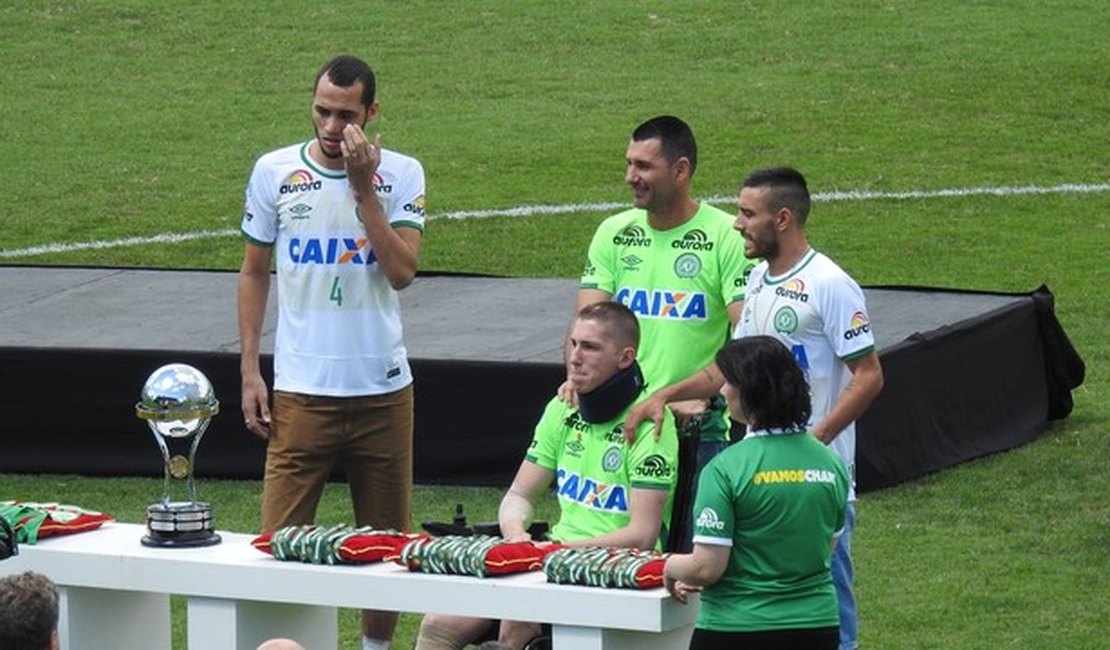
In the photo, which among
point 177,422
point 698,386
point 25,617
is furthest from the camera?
point 698,386

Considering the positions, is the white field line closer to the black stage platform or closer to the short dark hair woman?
the black stage platform

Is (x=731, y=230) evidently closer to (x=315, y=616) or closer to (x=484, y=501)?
(x=315, y=616)

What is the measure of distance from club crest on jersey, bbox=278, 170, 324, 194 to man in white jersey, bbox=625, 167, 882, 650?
134 cm

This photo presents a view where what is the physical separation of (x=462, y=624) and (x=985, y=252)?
11.1m

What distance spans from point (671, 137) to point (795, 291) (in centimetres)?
76

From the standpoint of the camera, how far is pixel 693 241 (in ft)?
26.8

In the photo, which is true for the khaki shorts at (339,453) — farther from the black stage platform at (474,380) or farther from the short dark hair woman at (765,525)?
the black stage platform at (474,380)

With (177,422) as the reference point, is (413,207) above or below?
above

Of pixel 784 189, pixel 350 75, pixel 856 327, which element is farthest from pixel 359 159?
pixel 856 327

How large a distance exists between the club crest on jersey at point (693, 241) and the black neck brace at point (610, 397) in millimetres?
673

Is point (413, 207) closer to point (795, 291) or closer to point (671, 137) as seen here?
point (671, 137)

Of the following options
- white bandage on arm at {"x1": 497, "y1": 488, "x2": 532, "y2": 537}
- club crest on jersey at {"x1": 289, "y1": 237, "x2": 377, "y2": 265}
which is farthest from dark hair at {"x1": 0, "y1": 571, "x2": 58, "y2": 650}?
club crest on jersey at {"x1": 289, "y1": 237, "x2": 377, "y2": 265}

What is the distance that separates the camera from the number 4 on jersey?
8.05 meters

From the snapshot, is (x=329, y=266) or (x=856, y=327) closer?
(x=856, y=327)
